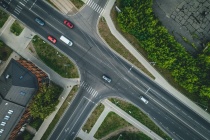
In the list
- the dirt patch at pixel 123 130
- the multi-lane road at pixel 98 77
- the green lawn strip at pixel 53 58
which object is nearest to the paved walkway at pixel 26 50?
the green lawn strip at pixel 53 58

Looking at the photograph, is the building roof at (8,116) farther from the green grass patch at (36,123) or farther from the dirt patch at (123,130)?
the dirt patch at (123,130)

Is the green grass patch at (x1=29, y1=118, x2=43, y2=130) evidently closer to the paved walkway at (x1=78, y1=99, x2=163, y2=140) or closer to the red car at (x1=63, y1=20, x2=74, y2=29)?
the paved walkway at (x1=78, y1=99, x2=163, y2=140)

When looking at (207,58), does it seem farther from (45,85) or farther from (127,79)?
(45,85)

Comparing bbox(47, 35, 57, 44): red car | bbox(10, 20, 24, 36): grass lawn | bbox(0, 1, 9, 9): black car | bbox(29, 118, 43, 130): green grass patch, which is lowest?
bbox(29, 118, 43, 130): green grass patch

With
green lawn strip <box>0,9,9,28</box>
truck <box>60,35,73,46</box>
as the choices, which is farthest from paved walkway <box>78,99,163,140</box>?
green lawn strip <box>0,9,9,28</box>

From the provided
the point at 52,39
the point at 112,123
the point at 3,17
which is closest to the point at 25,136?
the point at 112,123

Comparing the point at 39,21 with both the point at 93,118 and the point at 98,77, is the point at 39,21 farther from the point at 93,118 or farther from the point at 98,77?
the point at 93,118

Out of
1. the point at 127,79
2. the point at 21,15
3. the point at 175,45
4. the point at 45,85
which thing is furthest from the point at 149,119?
the point at 21,15
